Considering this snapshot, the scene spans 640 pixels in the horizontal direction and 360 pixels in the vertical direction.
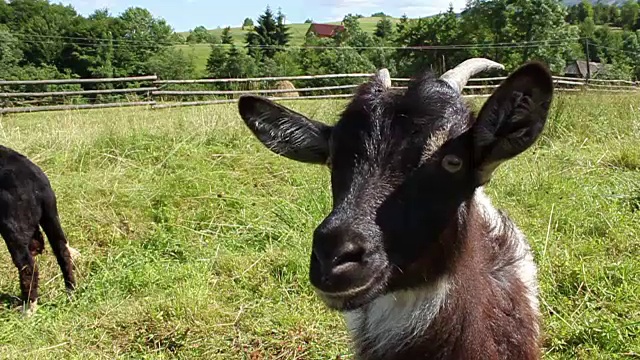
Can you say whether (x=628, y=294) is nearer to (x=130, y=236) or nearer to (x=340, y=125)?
(x=340, y=125)

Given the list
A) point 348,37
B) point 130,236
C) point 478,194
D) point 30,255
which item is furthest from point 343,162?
point 348,37

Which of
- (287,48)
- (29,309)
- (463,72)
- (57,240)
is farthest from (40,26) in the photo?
(463,72)

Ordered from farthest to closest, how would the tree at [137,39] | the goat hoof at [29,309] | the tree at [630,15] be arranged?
the tree at [630,15]
the tree at [137,39]
the goat hoof at [29,309]

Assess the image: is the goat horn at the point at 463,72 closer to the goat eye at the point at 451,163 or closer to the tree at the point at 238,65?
the goat eye at the point at 451,163

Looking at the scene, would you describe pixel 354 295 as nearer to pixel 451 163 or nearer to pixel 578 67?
pixel 451 163

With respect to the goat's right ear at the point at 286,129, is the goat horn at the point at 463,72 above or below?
above

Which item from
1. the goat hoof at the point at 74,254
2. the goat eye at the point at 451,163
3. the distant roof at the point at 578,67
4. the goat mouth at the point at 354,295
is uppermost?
the goat eye at the point at 451,163

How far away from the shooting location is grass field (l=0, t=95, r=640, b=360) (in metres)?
4.51

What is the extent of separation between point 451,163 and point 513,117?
0.90 ft

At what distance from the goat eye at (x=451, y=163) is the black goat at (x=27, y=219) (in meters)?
4.85

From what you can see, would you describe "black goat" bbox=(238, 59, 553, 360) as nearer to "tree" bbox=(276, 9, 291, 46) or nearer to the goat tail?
the goat tail

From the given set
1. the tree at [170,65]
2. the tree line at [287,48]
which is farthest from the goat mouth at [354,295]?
the tree at [170,65]

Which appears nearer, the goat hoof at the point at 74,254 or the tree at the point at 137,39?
the goat hoof at the point at 74,254

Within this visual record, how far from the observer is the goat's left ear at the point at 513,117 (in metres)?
2.09
